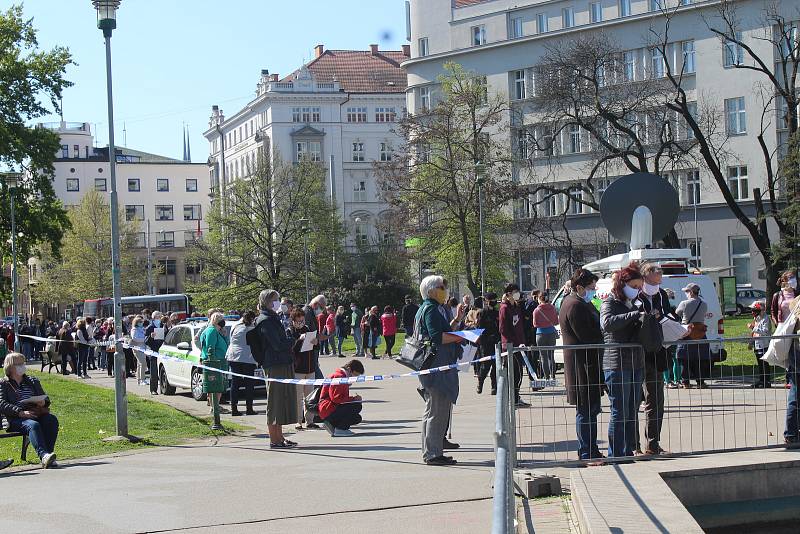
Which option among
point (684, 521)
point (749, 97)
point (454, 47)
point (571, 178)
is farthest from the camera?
point (454, 47)

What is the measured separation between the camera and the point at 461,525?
8.33 meters

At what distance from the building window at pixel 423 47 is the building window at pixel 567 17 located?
1196cm

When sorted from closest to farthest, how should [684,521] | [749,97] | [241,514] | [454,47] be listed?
[684,521] < [241,514] < [749,97] < [454,47]

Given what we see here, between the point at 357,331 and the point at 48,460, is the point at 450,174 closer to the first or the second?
the point at 357,331

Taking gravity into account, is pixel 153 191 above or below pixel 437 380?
above

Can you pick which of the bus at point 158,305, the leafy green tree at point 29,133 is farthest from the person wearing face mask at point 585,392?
the bus at point 158,305

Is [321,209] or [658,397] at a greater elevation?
[321,209]

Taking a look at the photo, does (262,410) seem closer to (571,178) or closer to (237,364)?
(237,364)

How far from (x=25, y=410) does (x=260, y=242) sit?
183ft

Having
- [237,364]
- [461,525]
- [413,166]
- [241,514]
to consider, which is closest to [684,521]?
[461,525]

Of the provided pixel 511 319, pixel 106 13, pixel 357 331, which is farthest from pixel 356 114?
pixel 106 13

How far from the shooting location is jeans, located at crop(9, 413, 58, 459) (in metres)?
12.3

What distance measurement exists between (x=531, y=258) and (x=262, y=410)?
46.2m

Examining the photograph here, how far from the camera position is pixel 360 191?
11469 centimetres
